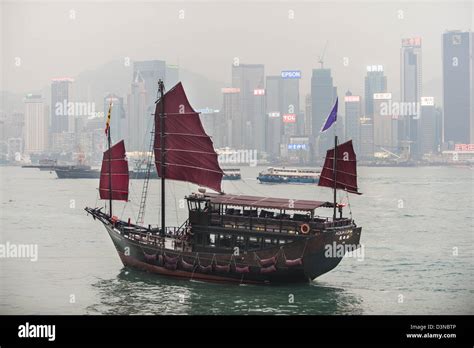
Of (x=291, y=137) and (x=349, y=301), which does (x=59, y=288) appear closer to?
(x=349, y=301)

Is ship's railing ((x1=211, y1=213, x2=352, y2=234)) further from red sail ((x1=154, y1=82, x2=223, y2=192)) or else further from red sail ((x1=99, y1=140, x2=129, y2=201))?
red sail ((x1=99, y1=140, x2=129, y2=201))

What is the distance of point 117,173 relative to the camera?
32.7m

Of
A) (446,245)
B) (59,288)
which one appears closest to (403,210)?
(446,245)

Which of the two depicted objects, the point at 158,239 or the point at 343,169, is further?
the point at 343,169

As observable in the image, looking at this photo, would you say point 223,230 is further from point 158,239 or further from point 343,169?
point 343,169

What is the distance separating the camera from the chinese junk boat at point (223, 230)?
85.8 feet

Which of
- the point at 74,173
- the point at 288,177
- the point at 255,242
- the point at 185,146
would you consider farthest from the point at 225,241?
the point at 74,173

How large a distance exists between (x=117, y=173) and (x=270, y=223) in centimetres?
948

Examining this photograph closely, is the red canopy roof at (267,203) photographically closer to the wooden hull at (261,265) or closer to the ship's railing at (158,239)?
the wooden hull at (261,265)

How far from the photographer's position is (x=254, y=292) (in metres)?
25.9

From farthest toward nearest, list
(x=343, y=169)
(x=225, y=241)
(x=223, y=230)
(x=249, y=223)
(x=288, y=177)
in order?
1. (x=288, y=177)
2. (x=343, y=169)
3. (x=225, y=241)
4. (x=223, y=230)
5. (x=249, y=223)

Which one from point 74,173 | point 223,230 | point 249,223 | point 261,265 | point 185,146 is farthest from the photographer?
point 74,173

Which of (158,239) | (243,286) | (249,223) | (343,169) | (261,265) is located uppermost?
(343,169)

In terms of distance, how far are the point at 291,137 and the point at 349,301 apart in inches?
6486
